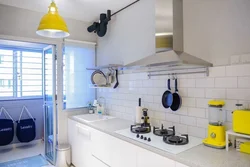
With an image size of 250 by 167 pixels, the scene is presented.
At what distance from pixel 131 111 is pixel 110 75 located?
710mm

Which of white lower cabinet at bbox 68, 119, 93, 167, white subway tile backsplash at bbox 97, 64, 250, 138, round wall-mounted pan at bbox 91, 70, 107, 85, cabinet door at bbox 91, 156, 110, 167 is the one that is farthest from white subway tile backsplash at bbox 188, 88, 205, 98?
round wall-mounted pan at bbox 91, 70, 107, 85

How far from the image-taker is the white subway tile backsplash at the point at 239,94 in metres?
1.41

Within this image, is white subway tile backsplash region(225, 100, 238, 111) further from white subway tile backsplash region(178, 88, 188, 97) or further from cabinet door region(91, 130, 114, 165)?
cabinet door region(91, 130, 114, 165)

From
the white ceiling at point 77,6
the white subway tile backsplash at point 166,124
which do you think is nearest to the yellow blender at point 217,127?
the white subway tile backsplash at point 166,124

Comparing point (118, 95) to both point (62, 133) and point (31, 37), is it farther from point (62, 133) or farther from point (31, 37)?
point (31, 37)

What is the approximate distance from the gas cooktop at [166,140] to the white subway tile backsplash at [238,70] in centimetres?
66

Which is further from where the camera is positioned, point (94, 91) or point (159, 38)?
point (94, 91)

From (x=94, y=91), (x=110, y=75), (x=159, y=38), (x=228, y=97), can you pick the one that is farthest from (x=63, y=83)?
(x=228, y=97)

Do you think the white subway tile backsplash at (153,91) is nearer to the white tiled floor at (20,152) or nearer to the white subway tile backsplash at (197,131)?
the white subway tile backsplash at (197,131)

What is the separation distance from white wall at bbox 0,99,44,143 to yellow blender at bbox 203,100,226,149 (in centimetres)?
375

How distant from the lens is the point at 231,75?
1.50m

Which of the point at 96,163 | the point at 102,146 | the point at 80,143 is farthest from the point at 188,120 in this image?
the point at 80,143

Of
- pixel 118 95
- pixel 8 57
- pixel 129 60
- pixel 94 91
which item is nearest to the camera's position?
pixel 129 60

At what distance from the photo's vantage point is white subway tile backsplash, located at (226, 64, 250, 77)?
1409 mm
